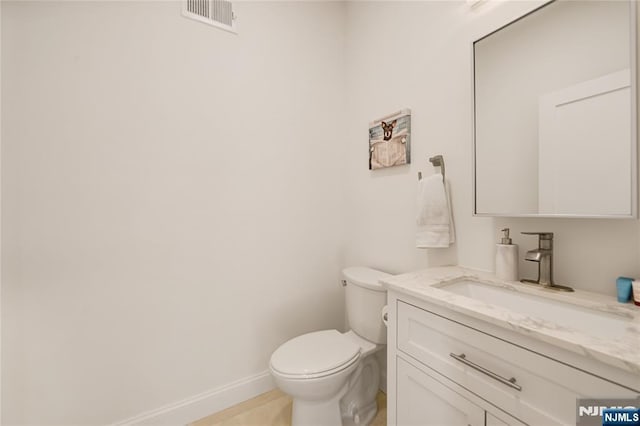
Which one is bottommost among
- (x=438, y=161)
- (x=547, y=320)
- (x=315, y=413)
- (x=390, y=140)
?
(x=315, y=413)

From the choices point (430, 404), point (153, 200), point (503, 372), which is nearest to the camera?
point (503, 372)

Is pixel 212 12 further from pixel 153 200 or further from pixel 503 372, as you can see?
pixel 503 372

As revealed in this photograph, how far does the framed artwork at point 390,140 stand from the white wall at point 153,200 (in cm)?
38

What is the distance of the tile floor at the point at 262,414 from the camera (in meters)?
1.40

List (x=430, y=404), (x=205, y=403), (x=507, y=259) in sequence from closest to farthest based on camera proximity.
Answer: (x=430, y=404) < (x=507, y=259) < (x=205, y=403)

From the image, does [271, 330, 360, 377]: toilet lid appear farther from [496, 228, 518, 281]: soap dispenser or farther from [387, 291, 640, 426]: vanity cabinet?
[496, 228, 518, 281]: soap dispenser

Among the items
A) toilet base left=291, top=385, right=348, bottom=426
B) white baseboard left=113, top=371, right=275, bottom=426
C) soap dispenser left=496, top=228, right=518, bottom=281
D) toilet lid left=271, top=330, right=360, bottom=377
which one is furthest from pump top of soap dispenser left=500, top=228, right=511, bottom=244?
white baseboard left=113, top=371, right=275, bottom=426

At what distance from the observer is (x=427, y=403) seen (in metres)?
0.88

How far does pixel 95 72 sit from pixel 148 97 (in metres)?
0.21

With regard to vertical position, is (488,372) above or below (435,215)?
below

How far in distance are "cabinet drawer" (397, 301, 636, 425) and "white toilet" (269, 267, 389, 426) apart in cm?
44

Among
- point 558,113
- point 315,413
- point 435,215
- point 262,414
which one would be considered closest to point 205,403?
point 262,414

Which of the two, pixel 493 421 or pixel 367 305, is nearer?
pixel 493 421

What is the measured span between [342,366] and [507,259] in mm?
816
